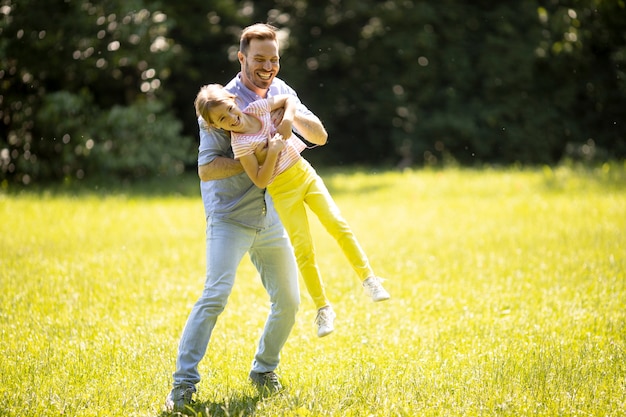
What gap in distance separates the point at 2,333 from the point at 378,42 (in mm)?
18203

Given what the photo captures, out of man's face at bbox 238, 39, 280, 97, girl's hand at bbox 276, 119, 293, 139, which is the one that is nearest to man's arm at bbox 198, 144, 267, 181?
girl's hand at bbox 276, 119, 293, 139

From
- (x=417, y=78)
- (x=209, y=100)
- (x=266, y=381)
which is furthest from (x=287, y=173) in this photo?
(x=417, y=78)

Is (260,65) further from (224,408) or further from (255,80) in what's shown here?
(224,408)

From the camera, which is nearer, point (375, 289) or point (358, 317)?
point (375, 289)

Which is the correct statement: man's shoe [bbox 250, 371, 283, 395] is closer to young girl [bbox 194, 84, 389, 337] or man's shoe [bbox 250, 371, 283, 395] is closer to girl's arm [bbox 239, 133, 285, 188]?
young girl [bbox 194, 84, 389, 337]

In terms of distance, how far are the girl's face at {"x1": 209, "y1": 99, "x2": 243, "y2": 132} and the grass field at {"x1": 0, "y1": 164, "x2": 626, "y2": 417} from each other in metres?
1.61

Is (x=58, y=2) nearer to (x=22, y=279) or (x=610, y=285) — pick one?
(x=22, y=279)

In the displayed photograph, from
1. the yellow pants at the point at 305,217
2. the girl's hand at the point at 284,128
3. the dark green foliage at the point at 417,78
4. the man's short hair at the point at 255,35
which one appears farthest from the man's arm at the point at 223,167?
the dark green foliage at the point at 417,78

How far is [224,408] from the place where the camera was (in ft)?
14.2

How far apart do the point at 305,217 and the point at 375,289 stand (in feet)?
2.00

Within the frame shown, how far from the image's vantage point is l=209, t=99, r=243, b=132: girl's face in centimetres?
407

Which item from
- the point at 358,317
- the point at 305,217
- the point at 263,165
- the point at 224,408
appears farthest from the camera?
the point at 358,317

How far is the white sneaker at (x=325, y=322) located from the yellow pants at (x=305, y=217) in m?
0.05

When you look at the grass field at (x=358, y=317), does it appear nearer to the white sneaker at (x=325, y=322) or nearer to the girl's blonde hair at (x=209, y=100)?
the white sneaker at (x=325, y=322)
